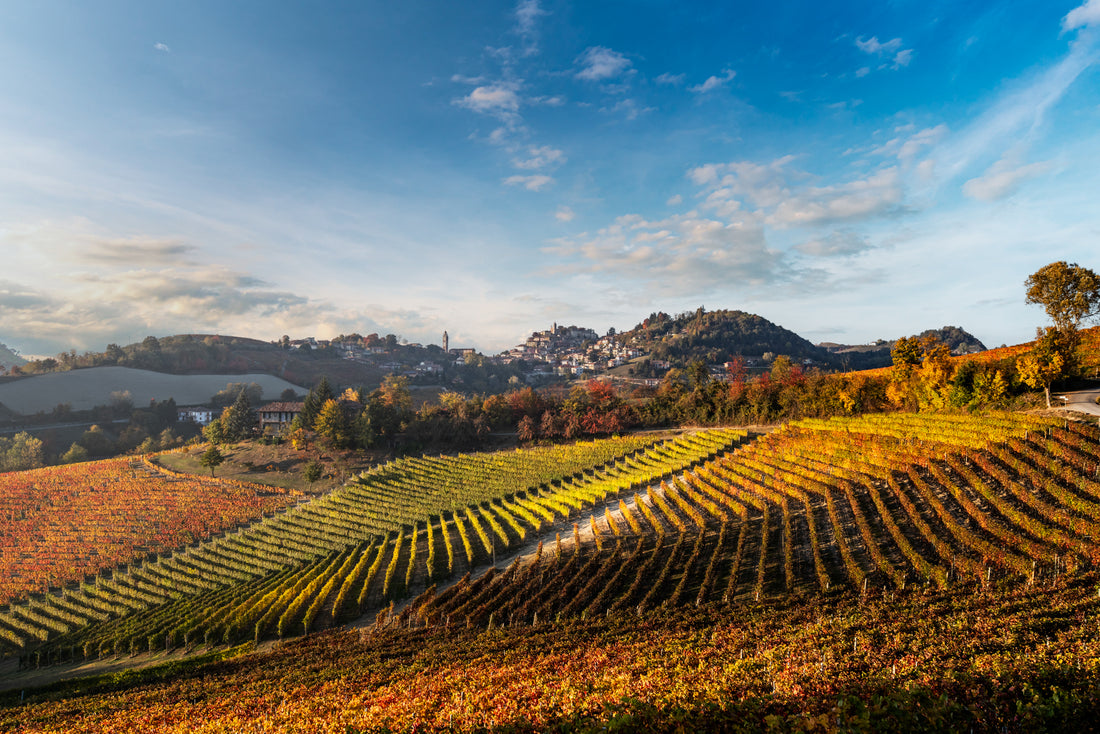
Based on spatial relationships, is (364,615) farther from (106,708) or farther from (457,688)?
(457,688)

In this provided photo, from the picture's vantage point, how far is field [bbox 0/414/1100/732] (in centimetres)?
809

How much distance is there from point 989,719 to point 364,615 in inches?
918

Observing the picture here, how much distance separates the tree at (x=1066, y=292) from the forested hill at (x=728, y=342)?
335 ft

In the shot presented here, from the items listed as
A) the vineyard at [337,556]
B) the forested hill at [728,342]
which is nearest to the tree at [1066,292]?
the vineyard at [337,556]

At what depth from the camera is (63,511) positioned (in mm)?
45938

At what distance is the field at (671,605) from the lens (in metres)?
8.09

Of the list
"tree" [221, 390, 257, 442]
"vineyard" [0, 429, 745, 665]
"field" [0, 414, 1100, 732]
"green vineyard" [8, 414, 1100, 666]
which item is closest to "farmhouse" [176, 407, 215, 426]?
"tree" [221, 390, 257, 442]

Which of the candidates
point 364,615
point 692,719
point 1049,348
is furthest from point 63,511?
point 1049,348

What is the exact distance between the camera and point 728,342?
154875 mm

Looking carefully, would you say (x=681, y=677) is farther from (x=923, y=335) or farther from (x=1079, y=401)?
(x=923, y=335)

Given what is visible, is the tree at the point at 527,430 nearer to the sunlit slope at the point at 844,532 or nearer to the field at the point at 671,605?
the field at the point at 671,605

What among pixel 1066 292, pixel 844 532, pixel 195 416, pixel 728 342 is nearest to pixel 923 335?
pixel 728 342

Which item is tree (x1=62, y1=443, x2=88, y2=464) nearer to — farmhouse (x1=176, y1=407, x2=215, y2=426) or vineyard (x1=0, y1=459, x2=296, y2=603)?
vineyard (x1=0, y1=459, x2=296, y2=603)

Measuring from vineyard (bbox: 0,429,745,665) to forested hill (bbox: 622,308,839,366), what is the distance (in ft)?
358
